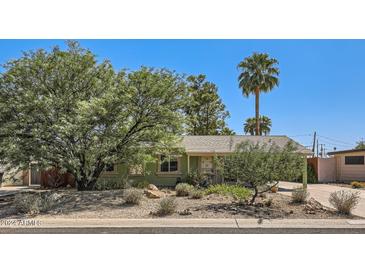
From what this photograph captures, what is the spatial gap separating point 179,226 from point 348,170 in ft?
75.6

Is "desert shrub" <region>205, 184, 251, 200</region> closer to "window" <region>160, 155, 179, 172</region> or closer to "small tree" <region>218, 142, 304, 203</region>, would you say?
"small tree" <region>218, 142, 304, 203</region>

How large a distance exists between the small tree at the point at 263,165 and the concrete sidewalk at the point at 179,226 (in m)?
1.98

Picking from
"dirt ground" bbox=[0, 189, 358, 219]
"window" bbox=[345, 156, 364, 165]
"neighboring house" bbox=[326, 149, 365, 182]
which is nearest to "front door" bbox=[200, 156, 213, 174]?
"dirt ground" bbox=[0, 189, 358, 219]

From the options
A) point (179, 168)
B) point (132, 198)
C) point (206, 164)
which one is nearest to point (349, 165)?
point (206, 164)

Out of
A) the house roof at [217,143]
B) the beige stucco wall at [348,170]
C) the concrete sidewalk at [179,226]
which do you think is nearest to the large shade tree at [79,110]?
the concrete sidewalk at [179,226]

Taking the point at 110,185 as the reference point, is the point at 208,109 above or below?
above

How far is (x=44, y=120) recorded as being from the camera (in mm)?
11695

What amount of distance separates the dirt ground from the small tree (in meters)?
1.03

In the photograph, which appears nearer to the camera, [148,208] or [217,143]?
[148,208]

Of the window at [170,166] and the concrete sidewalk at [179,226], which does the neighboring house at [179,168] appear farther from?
the concrete sidewalk at [179,226]

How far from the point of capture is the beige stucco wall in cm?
2474

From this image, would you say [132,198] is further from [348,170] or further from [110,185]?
[348,170]

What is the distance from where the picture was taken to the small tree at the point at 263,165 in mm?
9828

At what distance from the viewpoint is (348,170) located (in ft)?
84.3
